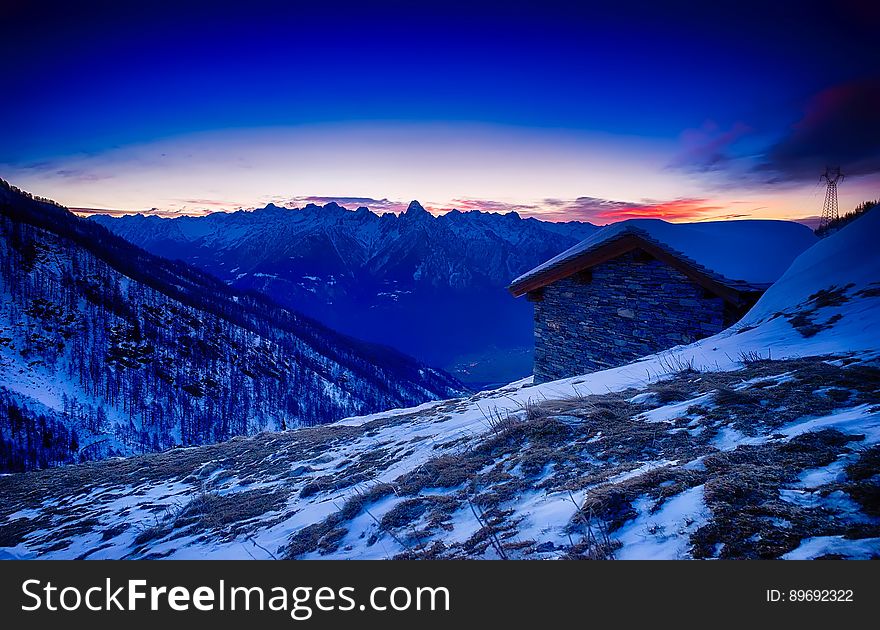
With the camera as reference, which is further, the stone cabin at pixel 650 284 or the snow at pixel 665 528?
the stone cabin at pixel 650 284

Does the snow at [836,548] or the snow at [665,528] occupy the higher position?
the snow at [836,548]

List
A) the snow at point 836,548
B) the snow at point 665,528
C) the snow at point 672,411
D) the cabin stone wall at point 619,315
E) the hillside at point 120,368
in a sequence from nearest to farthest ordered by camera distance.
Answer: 1. the snow at point 836,548
2. the snow at point 665,528
3. the snow at point 672,411
4. the cabin stone wall at point 619,315
5. the hillside at point 120,368

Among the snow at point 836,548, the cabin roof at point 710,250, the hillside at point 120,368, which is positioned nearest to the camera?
the snow at point 836,548

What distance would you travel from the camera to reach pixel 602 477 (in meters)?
2.76

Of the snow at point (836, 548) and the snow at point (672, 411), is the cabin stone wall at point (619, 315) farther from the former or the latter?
the snow at point (836, 548)

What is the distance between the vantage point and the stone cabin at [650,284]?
8.89 m

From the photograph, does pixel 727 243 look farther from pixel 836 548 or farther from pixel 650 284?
pixel 836 548

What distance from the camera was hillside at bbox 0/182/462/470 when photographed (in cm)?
3725

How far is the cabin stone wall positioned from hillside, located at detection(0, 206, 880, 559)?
6.41 ft

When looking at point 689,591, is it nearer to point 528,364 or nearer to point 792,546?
point 792,546

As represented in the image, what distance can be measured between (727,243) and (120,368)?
55982 mm

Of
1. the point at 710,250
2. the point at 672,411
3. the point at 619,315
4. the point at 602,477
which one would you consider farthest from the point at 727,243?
the point at 602,477

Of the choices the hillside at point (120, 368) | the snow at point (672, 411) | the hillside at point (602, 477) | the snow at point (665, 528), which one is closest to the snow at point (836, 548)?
the hillside at point (602, 477)

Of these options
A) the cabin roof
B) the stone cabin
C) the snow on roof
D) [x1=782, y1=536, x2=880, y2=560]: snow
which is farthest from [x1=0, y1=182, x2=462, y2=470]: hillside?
[x1=782, y1=536, x2=880, y2=560]: snow
